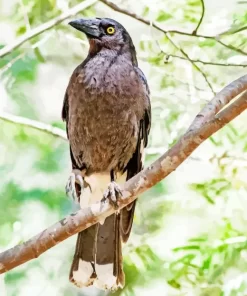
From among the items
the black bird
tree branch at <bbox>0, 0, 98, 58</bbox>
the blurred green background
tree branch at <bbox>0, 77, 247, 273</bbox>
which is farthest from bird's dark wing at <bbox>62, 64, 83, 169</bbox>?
tree branch at <bbox>0, 77, 247, 273</bbox>

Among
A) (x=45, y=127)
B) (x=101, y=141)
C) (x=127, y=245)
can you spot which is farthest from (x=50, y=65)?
(x=127, y=245)

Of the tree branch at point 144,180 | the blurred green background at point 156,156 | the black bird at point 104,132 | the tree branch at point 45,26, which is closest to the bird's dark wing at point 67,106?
the black bird at point 104,132

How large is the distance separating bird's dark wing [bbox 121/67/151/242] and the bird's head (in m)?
0.09

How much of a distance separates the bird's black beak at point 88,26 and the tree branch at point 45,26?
0.21 metres

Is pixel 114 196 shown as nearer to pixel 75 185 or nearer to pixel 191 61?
pixel 75 185

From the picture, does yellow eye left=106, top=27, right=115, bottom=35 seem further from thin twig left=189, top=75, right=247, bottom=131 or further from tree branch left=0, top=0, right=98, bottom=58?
thin twig left=189, top=75, right=247, bottom=131

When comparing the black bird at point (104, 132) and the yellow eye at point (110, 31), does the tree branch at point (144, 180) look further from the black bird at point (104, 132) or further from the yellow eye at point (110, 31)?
the yellow eye at point (110, 31)

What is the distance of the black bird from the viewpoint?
1.60 metres

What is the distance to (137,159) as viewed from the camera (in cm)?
164

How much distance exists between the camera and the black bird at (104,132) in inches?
62.9

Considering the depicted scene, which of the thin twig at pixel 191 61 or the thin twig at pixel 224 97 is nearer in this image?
the thin twig at pixel 224 97

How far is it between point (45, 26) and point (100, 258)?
2.36 feet

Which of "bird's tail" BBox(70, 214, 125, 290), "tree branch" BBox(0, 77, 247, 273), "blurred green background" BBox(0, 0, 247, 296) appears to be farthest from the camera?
"blurred green background" BBox(0, 0, 247, 296)

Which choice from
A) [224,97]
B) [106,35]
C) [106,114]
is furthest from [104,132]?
[224,97]
